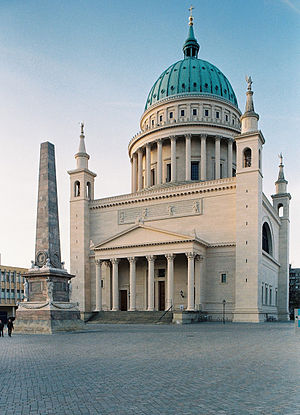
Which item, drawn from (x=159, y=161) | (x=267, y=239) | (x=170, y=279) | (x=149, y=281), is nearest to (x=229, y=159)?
(x=159, y=161)

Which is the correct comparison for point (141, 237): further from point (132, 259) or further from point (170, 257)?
point (170, 257)

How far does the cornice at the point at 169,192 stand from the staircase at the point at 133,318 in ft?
52.7

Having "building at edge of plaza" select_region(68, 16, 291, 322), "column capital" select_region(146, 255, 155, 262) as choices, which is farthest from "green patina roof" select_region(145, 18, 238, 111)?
"column capital" select_region(146, 255, 155, 262)

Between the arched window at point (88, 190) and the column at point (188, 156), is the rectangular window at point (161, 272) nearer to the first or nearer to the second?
the column at point (188, 156)

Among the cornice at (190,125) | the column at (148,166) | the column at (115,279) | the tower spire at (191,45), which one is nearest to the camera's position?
the column at (115,279)

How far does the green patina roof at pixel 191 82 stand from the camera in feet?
230

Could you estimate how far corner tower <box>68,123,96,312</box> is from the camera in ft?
189

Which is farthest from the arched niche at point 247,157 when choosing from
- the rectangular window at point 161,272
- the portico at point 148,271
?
the rectangular window at point 161,272

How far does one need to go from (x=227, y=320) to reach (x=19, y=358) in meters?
35.8

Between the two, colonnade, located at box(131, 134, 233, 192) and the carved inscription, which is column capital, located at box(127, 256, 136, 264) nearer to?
the carved inscription

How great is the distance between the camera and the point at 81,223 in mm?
60125

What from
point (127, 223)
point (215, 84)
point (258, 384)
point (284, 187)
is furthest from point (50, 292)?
point (215, 84)

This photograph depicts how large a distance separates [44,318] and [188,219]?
2836 cm

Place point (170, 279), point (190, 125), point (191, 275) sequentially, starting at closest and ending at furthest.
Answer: point (191, 275)
point (170, 279)
point (190, 125)
